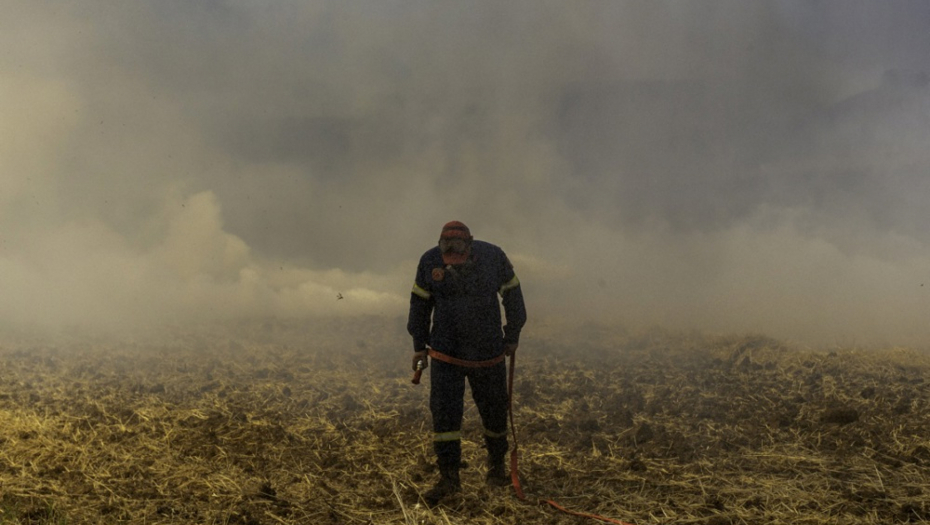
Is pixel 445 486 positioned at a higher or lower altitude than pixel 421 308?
lower

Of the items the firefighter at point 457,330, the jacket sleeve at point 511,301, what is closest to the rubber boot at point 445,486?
the firefighter at point 457,330

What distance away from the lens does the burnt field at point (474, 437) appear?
Answer: 257 inches

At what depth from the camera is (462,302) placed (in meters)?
6.75

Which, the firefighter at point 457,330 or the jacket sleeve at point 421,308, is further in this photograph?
the jacket sleeve at point 421,308

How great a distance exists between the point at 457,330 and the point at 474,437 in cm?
284

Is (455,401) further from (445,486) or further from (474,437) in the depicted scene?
(474,437)

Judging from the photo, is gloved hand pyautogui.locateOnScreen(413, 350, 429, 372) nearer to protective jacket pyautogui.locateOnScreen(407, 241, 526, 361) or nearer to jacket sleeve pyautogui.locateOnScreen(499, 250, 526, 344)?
protective jacket pyautogui.locateOnScreen(407, 241, 526, 361)

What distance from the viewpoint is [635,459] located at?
7984 mm

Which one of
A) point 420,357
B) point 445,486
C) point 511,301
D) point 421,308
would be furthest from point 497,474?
point 421,308

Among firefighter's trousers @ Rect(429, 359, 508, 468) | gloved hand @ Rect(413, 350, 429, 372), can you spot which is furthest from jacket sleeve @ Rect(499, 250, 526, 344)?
gloved hand @ Rect(413, 350, 429, 372)

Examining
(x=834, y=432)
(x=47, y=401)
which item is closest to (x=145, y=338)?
(x=47, y=401)

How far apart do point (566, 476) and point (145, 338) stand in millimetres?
13186

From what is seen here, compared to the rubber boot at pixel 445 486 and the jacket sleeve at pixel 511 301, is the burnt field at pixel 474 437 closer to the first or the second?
the rubber boot at pixel 445 486

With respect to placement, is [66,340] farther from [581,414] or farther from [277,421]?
[581,414]
